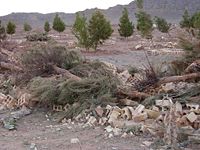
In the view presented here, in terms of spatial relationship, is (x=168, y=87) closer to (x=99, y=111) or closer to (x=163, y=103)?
(x=163, y=103)

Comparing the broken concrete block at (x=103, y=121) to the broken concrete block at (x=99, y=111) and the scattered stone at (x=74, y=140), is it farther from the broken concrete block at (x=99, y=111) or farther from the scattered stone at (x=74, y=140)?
the scattered stone at (x=74, y=140)

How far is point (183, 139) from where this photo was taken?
5.59m

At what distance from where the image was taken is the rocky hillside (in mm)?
99250

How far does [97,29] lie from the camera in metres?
23.8

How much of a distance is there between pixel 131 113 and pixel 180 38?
87.4 inches

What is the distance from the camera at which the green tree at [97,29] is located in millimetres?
23516

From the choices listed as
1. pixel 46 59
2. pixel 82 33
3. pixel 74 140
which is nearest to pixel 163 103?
pixel 74 140

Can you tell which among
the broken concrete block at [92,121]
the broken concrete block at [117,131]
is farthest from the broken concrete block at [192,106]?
the broken concrete block at [92,121]

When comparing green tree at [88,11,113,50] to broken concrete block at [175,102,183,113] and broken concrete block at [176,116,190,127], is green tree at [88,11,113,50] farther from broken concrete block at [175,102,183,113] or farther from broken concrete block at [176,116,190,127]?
broken concrete block at [176,116,190,127]

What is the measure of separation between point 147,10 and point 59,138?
100m

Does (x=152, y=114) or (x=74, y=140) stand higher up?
(x=152, y=114)

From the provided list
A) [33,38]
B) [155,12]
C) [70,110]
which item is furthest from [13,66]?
[155,12]

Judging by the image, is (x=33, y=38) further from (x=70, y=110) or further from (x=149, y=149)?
(x=149, y=149)

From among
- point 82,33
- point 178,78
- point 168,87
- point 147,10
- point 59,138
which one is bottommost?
point 59,138
